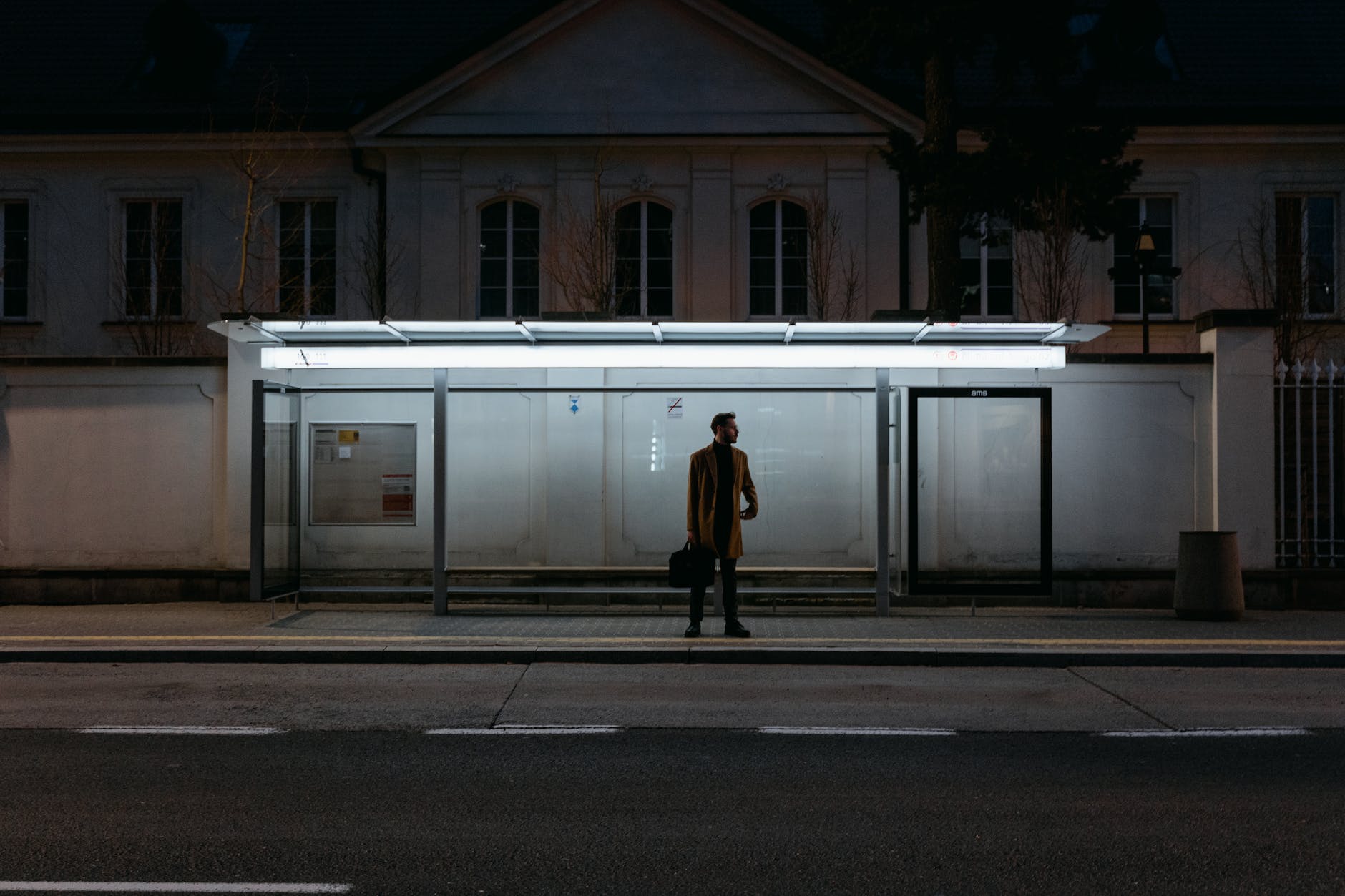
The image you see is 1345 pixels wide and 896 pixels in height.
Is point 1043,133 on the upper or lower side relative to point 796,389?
upper

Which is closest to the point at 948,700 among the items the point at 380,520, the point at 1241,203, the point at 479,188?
the point at 380,520

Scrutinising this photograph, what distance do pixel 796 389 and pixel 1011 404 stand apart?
224 cm

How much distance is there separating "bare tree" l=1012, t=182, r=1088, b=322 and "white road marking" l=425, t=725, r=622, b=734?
13.1 meters

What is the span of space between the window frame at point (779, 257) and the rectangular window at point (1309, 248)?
804 cm

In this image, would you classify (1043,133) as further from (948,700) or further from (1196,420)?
(948,700)

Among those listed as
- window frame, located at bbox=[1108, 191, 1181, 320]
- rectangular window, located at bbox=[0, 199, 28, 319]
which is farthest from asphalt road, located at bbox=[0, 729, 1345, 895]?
rectangular window, located at bbox=[0, 199, 28, 319]

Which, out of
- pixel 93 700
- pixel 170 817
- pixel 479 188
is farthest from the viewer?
pixel 479 188

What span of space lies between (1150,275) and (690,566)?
49.9 feet

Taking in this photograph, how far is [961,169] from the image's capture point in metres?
16.3

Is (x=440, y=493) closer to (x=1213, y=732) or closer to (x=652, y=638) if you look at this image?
(x=652, y=638)

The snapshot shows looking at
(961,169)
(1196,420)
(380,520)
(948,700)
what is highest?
(961,169)

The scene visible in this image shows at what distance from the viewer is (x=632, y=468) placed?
534 inches

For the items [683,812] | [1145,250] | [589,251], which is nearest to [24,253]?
[589,251]

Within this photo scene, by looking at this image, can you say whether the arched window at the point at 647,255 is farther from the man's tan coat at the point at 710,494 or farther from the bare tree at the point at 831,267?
the man's tan coat at the point at 710,494
